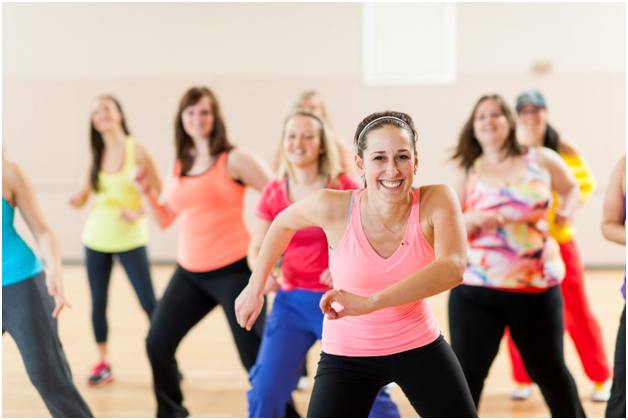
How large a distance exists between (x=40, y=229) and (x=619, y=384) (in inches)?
81.6

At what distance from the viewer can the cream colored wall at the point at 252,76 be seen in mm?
6789

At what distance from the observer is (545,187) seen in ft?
7.63

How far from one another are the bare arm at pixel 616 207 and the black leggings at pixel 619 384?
1.03ft

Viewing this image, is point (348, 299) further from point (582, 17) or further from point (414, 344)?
point (582, 17)

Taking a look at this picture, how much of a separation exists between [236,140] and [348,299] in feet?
20.0

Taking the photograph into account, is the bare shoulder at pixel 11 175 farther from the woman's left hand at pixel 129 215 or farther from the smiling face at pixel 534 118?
the smiling face at pixel 534 118

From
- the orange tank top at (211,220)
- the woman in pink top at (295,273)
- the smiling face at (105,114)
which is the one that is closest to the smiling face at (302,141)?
the woman in pink top at (295,273)

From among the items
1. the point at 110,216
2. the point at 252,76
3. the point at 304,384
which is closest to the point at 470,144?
the point at 304,384

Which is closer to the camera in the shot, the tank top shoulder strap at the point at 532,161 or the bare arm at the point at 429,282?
the bare arm at the point at 429,282

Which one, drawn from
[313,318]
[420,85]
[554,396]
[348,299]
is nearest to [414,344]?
[348,299]

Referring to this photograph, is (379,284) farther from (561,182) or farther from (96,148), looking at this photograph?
(96,148)

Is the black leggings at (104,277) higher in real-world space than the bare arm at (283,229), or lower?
lower

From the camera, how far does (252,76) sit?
7.15 metres

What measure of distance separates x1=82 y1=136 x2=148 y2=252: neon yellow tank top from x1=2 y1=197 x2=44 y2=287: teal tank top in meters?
1.22
